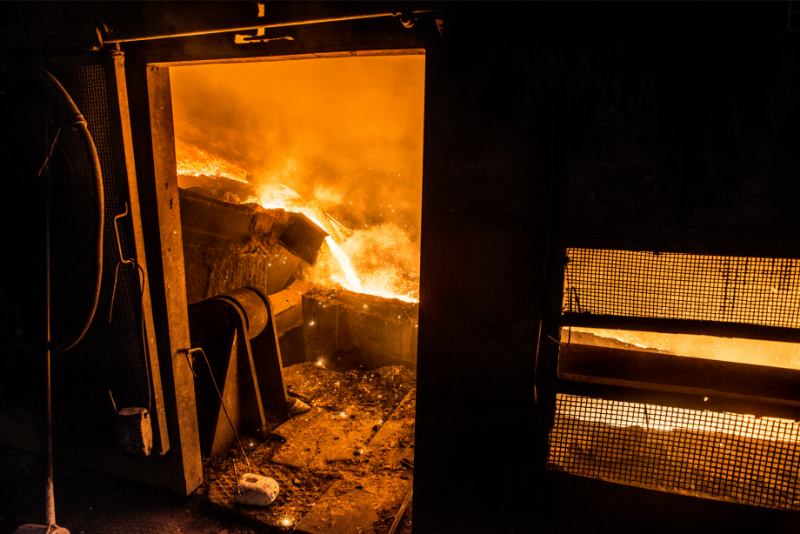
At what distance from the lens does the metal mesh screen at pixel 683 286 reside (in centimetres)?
229

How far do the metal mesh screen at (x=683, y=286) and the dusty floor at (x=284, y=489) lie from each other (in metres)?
2.87

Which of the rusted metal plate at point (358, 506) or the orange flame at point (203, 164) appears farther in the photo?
the orange flame at point (203, 164)

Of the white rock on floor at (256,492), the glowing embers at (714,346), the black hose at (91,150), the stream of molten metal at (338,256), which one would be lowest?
the white rock on floor at (256,492)

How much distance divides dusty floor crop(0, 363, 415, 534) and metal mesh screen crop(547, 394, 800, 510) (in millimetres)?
2083

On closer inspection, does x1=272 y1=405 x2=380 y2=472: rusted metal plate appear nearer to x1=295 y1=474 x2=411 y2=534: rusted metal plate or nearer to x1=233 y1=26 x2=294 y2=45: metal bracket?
x1=295 y1=474 x2=411 y2=534: rusted metal plate

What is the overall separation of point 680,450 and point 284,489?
3634 millimetres

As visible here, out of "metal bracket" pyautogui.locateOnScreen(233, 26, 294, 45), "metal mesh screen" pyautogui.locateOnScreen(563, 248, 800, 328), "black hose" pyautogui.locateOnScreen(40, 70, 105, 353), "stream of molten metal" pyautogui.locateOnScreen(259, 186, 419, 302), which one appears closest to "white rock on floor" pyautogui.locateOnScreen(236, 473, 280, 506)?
"black hose" pyautogui.locateOnScreen(40, 70, 105, 353)

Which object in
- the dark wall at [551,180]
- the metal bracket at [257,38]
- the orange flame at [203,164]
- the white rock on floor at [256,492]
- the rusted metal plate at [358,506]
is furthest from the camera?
the orange flame at [203,164]

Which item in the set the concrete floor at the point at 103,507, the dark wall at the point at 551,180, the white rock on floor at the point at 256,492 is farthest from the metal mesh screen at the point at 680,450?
the concrete floor at the point at 103,507

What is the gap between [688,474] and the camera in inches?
103

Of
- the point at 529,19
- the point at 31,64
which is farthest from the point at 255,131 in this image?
the point at 529,19

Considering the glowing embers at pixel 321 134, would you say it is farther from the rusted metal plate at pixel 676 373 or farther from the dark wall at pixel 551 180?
the rusted metal plate at pixel 676 373

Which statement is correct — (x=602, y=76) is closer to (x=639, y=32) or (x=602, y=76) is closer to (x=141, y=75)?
(x=639, y=32)

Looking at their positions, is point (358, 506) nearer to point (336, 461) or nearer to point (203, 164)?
point (336, 461)
